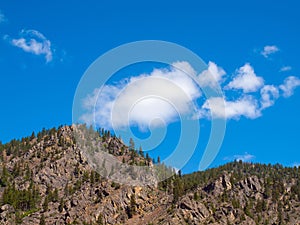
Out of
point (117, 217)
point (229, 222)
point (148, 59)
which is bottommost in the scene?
point (148, 59)

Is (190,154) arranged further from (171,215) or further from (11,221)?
(11,221)

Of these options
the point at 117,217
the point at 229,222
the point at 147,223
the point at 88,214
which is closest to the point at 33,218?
the point at 88,214

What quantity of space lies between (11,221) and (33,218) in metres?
9.77

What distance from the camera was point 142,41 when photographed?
175ft

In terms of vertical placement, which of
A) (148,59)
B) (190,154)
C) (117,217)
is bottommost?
(190,154)

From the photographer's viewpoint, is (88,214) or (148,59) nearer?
(148,59)

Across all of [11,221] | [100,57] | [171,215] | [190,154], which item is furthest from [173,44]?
[11,221]

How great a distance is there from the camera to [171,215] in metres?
190

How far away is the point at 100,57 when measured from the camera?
2039 inches

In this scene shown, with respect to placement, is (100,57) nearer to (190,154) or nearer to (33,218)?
(190,154)

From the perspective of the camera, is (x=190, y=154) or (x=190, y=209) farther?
(x=190, y=209)

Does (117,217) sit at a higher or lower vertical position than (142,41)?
higher

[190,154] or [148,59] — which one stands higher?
[148,59]

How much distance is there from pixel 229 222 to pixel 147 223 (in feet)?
116
